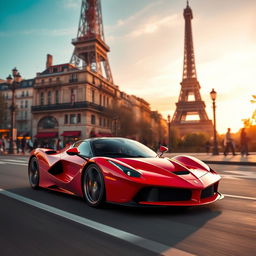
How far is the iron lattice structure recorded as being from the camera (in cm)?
5694

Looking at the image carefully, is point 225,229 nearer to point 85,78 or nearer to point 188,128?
point 85,78

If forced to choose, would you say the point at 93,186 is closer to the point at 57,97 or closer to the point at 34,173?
the point at 34,173

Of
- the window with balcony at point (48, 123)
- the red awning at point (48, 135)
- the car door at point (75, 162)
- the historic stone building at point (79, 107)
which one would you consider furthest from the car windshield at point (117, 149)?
the window with balcony at point (48, 123)

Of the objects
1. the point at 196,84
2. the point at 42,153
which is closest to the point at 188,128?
the point at 196,84

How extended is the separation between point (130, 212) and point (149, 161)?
0.76 m

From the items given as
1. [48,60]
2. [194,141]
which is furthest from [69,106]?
[48,60]

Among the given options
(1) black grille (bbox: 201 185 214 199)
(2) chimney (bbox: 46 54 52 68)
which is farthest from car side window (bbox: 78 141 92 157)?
(2) chimney (bbox: 46 54 52 68)

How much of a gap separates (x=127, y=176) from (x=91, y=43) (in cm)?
5743

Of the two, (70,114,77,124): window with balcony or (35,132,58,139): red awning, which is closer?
(35,132,58,139): red awning

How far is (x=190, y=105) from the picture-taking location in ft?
233

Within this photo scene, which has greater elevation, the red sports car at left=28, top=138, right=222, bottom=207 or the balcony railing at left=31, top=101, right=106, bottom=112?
the balcony railing at left=31, top=101, right=106, bottom=112

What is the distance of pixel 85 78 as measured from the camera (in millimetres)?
47281

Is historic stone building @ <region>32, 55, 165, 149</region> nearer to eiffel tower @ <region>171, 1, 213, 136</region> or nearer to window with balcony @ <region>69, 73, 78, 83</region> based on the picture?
window with balcony @ <region>69, 73, 78, 83</region>

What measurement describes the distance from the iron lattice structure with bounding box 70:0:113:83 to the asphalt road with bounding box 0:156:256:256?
164 feet
